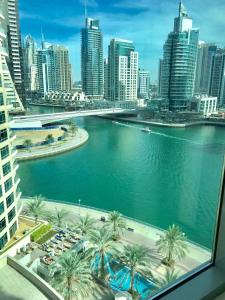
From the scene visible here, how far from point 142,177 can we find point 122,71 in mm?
8241

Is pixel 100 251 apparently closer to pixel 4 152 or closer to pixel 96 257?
pixel 96 257

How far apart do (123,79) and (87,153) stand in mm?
6220

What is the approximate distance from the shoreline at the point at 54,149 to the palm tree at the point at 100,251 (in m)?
4.83

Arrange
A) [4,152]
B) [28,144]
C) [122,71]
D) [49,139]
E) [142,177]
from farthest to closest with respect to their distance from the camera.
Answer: [122,71] → [49,139] → [28,144] → [142,177] → [4,152]

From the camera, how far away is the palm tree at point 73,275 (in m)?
1.76

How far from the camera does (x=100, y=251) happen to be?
2.51m

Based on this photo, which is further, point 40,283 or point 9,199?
point 9,199

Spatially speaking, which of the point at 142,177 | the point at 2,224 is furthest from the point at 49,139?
the point at 2,224

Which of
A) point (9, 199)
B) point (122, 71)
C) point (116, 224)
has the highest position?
→ point (122, 71)

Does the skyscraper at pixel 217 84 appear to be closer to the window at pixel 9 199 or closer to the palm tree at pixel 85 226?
the palm tree at pixel 85 226

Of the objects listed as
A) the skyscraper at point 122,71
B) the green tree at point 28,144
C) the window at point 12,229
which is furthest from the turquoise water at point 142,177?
the skyscraper at point 122,71

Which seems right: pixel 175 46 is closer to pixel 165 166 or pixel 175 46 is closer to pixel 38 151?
pixel 165 166

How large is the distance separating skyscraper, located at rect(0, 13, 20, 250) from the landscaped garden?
38 centimetres

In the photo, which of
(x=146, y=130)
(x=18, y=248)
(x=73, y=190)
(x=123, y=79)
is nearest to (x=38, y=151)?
(x=73, y=190)
